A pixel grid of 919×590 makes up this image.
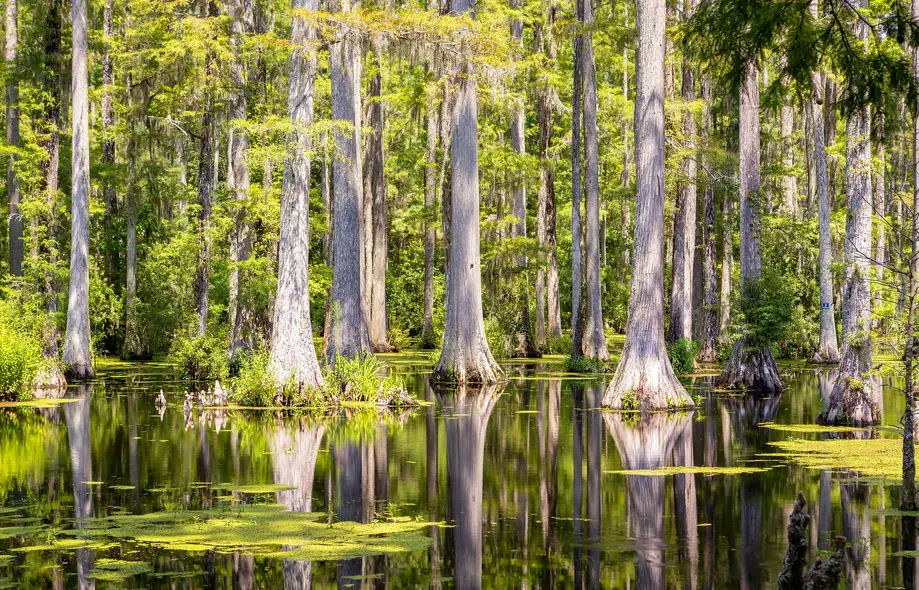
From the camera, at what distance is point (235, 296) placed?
27594 millimetres

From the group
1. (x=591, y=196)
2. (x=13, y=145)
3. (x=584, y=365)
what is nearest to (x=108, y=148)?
(x=13, y=145)

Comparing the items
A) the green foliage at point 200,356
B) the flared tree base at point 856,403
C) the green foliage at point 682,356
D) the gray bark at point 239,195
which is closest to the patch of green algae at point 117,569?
the flared tree base at point 856,403

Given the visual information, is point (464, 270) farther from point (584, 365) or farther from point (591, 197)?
point (591, 197)

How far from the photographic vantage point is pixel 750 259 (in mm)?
25703

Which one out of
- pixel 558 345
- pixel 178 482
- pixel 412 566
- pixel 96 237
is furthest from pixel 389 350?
pixel 412 566

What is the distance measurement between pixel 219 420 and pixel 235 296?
9.20 metres

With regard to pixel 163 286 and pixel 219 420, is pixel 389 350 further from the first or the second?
pixel 219 420

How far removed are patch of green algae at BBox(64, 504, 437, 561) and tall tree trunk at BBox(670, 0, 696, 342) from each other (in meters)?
22.6

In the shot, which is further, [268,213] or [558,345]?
[558,345]

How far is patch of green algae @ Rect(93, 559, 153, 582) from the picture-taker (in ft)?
26.1

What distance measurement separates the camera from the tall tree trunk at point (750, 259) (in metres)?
24.8

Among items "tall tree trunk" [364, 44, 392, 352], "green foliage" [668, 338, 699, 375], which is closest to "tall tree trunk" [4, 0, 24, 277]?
"tall tree trunk" [364, 44, 392, 352]

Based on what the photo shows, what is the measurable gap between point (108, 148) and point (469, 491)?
28922 mm

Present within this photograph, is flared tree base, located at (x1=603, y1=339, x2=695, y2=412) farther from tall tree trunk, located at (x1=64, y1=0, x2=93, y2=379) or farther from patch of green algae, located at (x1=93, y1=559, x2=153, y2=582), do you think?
tall tree trunk, located at (x1=64, y1=0, x2=93, y2=379)
